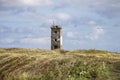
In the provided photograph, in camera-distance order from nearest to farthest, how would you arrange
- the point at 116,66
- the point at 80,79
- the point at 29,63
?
1. the point at 80,79
2. the point at 116,66
3. the point at 29,63

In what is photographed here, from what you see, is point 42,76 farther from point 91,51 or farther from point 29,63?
point 91,51

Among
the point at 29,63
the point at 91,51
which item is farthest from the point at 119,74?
the point at 91,51

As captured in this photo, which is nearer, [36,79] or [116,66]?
[36,79]

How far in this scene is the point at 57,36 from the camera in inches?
1916

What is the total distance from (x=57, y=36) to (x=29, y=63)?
2542cm

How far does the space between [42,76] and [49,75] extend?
0.33m

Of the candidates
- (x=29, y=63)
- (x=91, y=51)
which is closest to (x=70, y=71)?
(x=29, y=63)

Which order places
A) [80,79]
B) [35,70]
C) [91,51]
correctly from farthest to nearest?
1. [91,51]
2. [35,70]
3. [80,79]

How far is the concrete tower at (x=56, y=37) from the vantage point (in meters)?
48.5

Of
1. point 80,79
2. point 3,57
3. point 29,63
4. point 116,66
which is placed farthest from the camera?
point 3,57

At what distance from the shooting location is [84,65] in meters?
17.1

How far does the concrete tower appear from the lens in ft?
159

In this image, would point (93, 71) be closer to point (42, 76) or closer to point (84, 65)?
point (84, 65)

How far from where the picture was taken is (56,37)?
159 feet
